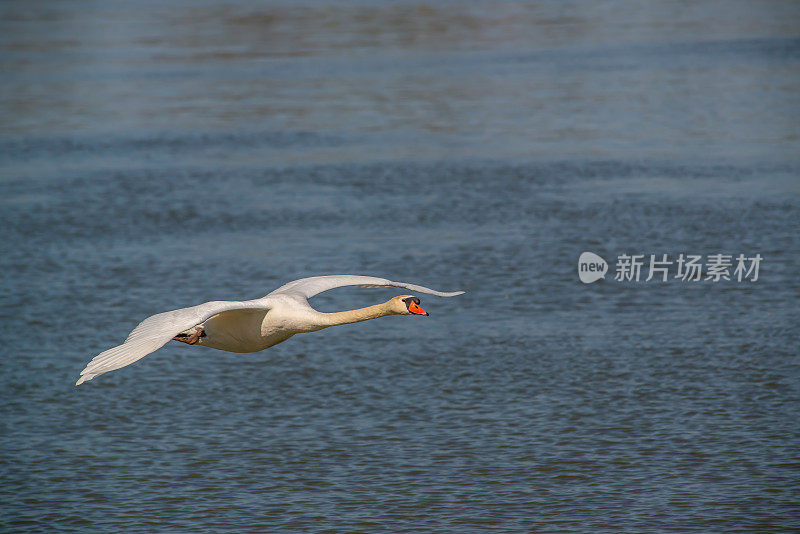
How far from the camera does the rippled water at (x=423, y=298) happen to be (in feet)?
75.8

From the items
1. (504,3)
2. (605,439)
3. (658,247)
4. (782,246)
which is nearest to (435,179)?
(658,247)

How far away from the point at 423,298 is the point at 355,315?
15498 millimetres

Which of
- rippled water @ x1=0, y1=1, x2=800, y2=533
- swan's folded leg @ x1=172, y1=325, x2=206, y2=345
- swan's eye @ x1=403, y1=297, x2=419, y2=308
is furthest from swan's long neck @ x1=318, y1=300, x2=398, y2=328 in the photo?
rippled water @ x1=0, y1=1, x2=800, y2=533

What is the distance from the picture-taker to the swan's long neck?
15.2 meters

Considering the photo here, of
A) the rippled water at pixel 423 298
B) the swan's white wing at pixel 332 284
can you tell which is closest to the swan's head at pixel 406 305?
the swan's white wing at pixel 332 284

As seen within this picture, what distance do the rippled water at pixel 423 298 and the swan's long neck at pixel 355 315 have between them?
22.8ft

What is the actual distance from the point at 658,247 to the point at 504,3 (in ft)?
199

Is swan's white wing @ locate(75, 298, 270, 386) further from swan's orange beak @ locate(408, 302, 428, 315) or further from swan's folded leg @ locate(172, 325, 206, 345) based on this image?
swan's orange beak @ locate(408, 302, 428, 315)

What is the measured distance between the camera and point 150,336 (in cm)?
1364

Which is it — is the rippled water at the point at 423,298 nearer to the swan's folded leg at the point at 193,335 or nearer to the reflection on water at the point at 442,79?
the reflection on water at the point at 442,79

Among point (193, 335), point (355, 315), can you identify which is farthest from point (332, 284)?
point (193, 335)

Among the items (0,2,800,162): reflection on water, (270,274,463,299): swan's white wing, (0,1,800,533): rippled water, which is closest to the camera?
(270,274,463,299): swan's white wing

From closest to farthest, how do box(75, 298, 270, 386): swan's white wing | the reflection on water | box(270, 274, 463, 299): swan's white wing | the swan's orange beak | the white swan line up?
box(75, 298, 270, 386): swan's white wing, the white swan, the swan's orange beak, box(270, 274, 463, 299): swan's white wing, the reflection on water

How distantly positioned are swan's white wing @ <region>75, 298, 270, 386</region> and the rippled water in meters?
8.28
